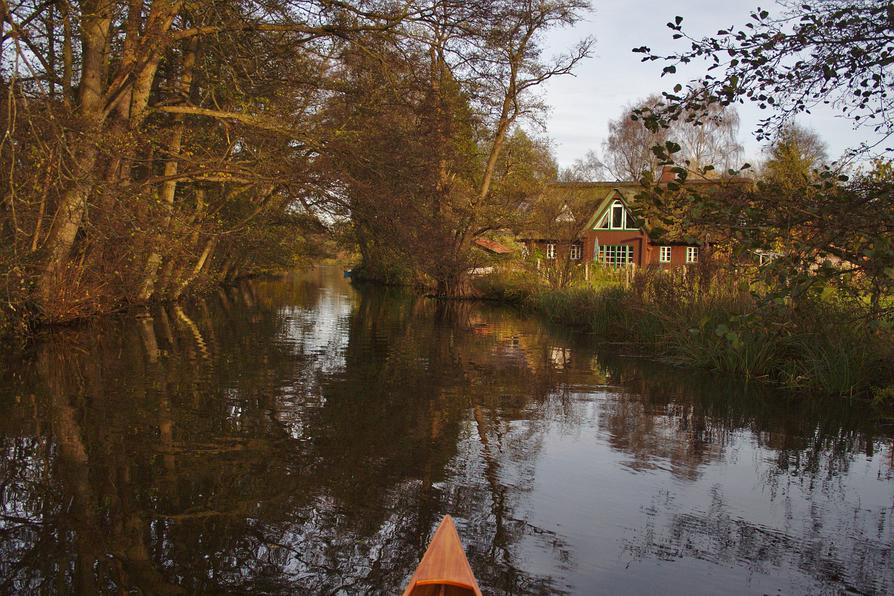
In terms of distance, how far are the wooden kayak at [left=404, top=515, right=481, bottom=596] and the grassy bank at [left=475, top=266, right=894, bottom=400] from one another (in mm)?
2441

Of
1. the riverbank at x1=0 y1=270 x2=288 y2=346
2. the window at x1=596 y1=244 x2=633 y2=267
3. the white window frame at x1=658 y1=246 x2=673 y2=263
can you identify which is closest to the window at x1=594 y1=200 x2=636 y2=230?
the window at x1=596 y1=244 x2=633 y2=267

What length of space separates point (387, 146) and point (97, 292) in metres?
7.12

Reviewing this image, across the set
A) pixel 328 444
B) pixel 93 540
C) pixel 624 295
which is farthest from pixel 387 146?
pixel 93 540

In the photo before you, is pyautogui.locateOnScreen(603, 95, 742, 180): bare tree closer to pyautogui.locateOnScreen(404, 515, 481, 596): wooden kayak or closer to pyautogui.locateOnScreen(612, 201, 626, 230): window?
pyautogui.locateOnScreen(612, 201, 626, 230): window

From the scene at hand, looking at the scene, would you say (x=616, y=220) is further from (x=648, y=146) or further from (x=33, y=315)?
(x=33, y=315)

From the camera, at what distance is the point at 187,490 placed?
5.68 m

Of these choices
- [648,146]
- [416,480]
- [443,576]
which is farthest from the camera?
[648,146]

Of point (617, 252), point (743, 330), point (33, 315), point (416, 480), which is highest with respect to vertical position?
point (617, 252)

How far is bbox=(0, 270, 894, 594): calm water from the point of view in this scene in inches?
176

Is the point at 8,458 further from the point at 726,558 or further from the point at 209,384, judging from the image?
the point at 726,558

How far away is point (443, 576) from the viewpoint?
11.2ft

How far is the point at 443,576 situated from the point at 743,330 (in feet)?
24.0

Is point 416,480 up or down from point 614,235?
down

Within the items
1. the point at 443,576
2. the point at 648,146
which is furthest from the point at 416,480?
the point at 648,146
